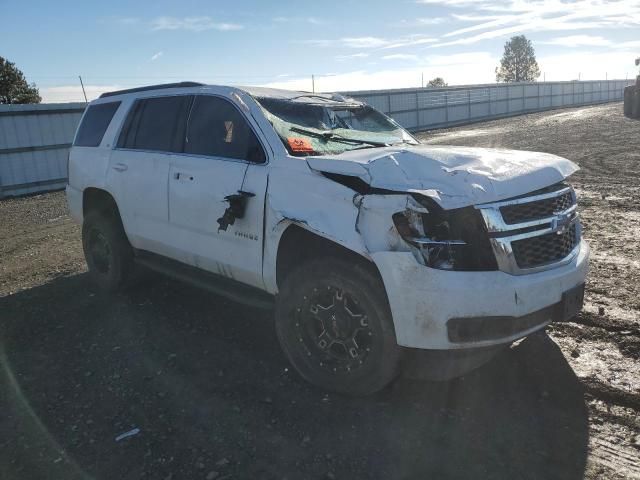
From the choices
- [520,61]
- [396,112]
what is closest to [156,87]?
[396,112]

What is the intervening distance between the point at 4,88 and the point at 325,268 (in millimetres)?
56851

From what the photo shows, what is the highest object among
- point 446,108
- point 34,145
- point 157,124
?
point 446,108

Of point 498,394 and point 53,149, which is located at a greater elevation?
point 53,149

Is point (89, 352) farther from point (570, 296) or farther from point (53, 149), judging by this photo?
point (53, 149)

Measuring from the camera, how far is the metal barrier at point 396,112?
14320mm

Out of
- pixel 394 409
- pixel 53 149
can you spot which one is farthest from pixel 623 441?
pixel 53 149

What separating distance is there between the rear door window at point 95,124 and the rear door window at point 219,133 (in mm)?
1479

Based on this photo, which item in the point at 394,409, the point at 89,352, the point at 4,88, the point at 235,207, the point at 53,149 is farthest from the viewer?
the point at 4,88

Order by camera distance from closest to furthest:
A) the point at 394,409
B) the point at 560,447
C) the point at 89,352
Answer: the point at 560,447
the point at 394,409
the point at 89,352

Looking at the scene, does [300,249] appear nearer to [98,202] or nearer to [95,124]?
[98,202]

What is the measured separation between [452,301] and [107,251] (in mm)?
3850

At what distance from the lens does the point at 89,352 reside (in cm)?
407

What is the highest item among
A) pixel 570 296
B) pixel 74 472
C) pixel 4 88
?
pixel 4 88

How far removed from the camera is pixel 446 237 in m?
2.75
